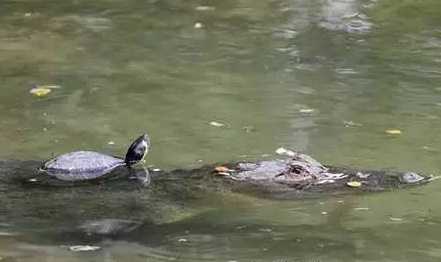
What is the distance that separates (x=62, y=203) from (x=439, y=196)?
7.06 feet

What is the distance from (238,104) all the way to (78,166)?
7.14ft

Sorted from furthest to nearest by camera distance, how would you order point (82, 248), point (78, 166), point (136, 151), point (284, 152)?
1. point (284, 152)
2. point (136, 151)
3. point (78, 166)
4. point (82, 248)

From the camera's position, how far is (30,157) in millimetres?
6477

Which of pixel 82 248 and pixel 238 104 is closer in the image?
pixel 82 248

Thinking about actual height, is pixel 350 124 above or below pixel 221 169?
below

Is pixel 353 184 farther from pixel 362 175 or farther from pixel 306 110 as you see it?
pixel 306 110

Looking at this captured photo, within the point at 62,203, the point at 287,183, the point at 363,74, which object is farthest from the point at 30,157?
the point at 363,74

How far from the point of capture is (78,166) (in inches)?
229

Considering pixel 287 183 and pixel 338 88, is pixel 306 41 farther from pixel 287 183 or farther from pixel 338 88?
pixel 287 183

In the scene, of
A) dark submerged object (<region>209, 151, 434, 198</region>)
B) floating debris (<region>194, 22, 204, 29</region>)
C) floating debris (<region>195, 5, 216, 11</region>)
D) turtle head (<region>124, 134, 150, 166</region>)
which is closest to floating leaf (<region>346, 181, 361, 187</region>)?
dark submerged object (<region>209, 151, 434, 198</region>)

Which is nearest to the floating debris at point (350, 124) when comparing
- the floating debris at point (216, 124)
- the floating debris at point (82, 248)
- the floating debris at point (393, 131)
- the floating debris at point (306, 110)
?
the floating debris at point (393, 131)

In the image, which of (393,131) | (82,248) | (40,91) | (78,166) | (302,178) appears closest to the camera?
(82,248)

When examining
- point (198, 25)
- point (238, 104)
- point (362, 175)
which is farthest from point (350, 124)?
point (198, 25)

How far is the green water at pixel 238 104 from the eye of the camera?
16.7 ft
